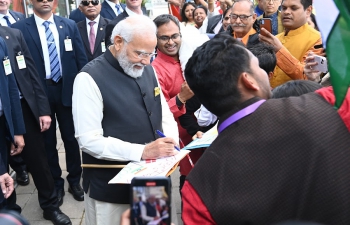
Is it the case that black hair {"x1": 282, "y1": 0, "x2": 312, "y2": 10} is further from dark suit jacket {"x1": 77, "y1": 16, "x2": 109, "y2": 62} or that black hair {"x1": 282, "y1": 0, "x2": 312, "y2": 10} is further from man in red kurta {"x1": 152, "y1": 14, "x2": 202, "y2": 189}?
dark suit jacket {"x1": 77, "y1": 16, "x2": 109, "y2": 62}

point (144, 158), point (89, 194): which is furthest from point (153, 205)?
point (89, 194)

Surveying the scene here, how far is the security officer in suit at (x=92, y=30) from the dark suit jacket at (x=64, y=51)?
0.77 meters

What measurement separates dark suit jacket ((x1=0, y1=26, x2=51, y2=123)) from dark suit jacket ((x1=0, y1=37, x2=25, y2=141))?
142 mm

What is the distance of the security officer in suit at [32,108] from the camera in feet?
11.5

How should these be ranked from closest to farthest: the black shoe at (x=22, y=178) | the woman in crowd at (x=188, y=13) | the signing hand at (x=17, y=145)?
the signing hand at (x=17, y=145) → the black shoe at (x=22, y=178) → the woman in crowd at (x=188, y=13)

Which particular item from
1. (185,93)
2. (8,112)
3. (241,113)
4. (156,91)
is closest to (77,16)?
(8,112)

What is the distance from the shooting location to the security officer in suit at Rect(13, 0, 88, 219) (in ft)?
13.6

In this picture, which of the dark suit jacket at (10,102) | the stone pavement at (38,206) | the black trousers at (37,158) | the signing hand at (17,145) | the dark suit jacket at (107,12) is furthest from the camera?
the dark suit jacket at (107,12)

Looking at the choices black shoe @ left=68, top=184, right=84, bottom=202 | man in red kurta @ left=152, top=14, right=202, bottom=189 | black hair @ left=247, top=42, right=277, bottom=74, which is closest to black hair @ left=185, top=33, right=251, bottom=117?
black hair @ left=247, top=42, right=277, bottom=74

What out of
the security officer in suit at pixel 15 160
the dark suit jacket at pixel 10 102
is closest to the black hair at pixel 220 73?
the dark suit jacket at pixel 10 102

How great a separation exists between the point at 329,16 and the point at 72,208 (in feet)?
11.9

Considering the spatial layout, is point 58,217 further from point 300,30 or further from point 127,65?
point 300,30

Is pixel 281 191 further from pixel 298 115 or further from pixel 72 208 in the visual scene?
pixel 72 208

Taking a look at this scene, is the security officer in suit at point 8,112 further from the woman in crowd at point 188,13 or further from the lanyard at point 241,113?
the woman in crowd at point 188,13
